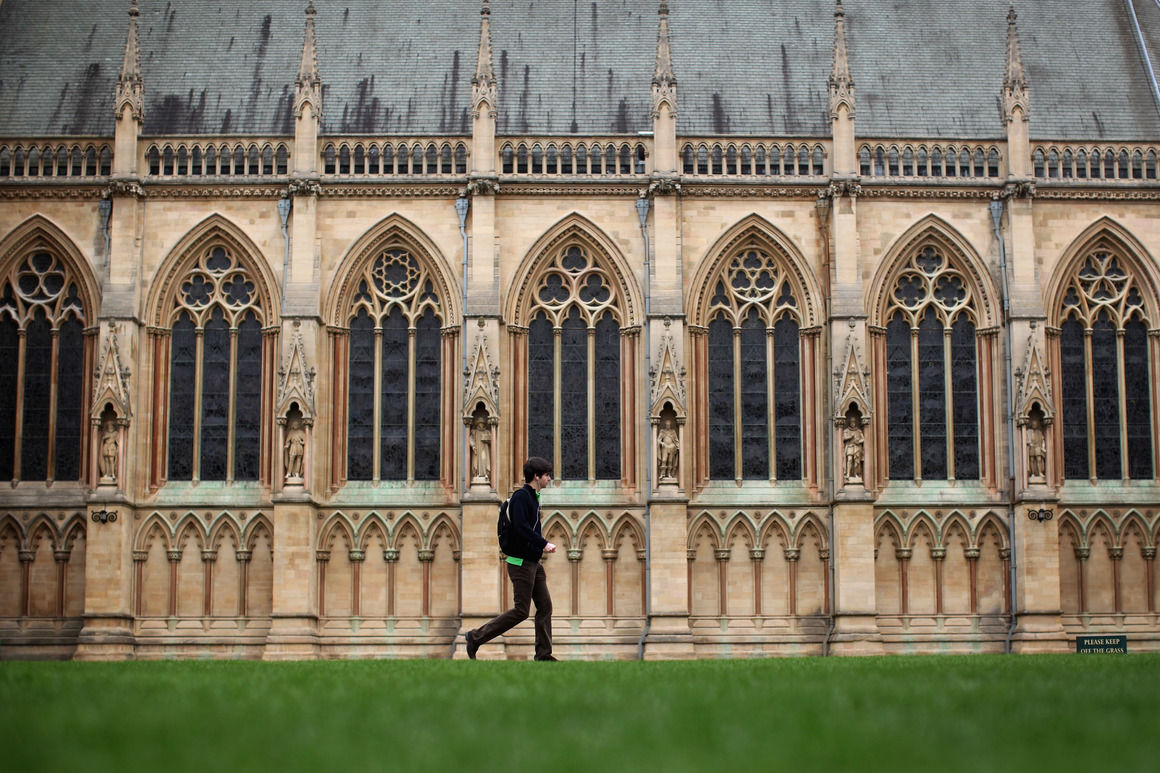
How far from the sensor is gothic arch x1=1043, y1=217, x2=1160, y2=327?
2933 cm

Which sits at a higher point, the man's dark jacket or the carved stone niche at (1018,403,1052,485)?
the carved stone niche at (1018,403,1052,485)

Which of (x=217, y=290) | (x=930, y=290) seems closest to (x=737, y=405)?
(x=930, y=290)

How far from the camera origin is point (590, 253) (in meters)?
29.2

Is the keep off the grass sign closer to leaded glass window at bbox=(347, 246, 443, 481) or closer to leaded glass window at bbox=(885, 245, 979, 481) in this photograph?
leaded glass window at bbox=(885, 245, 979, 481)

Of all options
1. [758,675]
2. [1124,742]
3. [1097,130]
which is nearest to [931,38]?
[1097,130]

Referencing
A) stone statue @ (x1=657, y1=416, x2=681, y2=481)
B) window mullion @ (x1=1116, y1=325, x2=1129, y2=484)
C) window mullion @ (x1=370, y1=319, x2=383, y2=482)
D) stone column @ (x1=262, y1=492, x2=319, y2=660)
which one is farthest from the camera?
window mullion @ (x1=1116, y1=325, x2=1129, y2=484)

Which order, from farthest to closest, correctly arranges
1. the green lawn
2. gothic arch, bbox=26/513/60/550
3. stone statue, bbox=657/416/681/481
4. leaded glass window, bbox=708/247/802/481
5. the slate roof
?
1. the slate roof
2. leaded glass window, bbox=708/247/802/481
3. gothic arch, bbox=26/513/60/550
4. stone statue, bbox=657/416/681/481
5. the green lawn

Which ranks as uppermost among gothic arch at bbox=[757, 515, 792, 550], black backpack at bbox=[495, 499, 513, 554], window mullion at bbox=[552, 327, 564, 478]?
window mullion at bbox=[552, 327, 564, 478]

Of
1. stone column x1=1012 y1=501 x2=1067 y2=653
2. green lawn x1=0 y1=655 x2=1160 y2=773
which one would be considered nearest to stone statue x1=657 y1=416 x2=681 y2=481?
stone column x1=1012 y1=501 x2=1067 y2=653

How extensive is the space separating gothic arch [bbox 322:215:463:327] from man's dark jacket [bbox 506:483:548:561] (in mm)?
13263

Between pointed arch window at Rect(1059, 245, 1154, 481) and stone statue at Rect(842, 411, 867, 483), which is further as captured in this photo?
pointed arch window at Rect(1059, 245, 1154, 481)

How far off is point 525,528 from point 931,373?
16.0m

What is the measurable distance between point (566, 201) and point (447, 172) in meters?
2.60

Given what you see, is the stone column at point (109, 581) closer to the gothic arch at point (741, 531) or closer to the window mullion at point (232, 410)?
the window mullion at point (232, 410)
